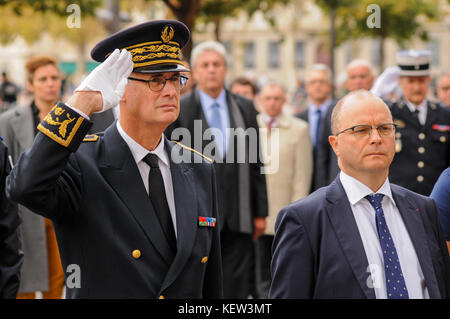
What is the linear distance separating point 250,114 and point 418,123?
1.58m

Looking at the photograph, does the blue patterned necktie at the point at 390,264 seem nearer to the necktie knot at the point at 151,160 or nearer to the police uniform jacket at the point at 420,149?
the necktie knot at the point at 151,160

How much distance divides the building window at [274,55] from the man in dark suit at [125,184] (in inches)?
2589

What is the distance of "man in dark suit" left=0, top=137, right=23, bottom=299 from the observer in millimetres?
4148

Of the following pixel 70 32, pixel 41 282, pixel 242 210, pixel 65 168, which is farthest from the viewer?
pixel 70 32

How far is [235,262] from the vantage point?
23.4ft

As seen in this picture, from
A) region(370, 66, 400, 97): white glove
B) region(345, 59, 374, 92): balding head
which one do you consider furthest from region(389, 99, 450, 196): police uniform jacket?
region(345, 59, 374, 92): balding head

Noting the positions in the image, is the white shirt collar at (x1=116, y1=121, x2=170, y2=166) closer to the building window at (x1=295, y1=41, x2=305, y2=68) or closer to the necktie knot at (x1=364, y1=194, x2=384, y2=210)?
the necktie knot at (x1=364, y1=194, x2=384, y2=210)

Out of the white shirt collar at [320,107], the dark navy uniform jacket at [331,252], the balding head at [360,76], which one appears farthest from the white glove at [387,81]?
the dark navy uniform jacket at [331,252]

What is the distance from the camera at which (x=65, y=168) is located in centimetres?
330

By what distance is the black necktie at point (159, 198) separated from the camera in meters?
3.52

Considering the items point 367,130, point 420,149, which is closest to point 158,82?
point 367,130
